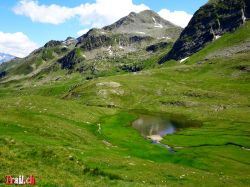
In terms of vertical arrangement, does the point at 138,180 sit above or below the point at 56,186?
below

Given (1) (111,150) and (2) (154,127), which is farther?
(2) (154,127)

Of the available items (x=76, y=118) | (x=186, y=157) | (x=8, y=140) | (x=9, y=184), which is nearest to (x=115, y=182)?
(x=9, y=184)

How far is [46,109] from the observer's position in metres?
112

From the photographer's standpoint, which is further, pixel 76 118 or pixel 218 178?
pixel 76 118

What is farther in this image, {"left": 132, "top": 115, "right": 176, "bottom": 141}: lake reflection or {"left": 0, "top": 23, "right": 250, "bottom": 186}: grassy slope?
{"left": 132, "top": 115, "right": 176, "bottom": 141}: lake reflection

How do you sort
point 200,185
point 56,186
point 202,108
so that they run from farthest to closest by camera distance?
point 202,108
point 200,185
point 56,186

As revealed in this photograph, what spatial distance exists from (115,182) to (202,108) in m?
148

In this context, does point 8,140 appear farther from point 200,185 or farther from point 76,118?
point 76,118

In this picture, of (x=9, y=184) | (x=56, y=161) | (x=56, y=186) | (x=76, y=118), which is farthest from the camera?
(x=76, y=118)

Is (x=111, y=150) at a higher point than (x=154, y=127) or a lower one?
higher

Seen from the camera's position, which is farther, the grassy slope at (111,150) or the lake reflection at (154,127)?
the lake reflection at (154,127)

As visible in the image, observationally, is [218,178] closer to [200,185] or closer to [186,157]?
[200,185]

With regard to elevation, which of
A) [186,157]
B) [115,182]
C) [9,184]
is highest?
[9,184]

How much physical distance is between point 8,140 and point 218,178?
2845 centimetres
